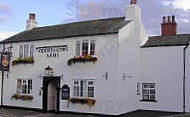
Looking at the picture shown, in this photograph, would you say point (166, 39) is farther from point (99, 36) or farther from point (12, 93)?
point (12, 93)

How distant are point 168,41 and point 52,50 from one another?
8605mm

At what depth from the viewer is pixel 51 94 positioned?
20188 millimetres

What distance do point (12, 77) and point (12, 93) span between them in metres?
1.34

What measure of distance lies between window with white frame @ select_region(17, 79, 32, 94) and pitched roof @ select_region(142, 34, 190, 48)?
9443 mm

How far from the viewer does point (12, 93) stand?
21.7 metres

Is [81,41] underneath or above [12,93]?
above

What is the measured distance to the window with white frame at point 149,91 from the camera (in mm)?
18859

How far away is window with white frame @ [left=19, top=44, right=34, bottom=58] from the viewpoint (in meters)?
21.0

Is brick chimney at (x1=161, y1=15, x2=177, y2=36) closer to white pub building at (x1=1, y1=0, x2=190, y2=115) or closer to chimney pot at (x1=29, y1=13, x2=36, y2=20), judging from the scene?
white pub building at (x1=1, y1=0, x2=190, y2=115)

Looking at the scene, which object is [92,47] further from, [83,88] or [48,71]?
[48,71]

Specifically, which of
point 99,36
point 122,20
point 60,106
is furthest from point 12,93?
point 122,20

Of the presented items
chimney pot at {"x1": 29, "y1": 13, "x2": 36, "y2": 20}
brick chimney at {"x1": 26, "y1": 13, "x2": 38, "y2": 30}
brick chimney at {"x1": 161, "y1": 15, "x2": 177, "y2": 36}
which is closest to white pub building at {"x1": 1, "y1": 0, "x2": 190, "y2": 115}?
brick chimney at {"x1": 161, "y1": 15, "x2": 177, "y2": 36}

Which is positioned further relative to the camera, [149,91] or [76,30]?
[76,30]

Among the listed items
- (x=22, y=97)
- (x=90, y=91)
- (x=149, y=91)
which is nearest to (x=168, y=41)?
Result: (x=149, y=91)
